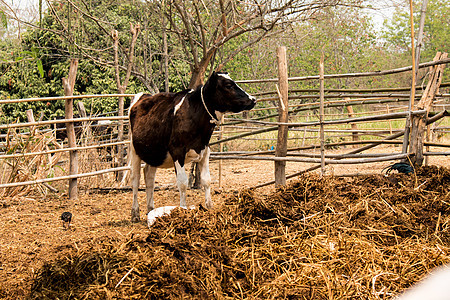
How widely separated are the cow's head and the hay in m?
1.19

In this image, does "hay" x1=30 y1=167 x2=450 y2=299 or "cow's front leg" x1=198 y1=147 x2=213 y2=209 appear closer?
"hay" x1=30 y1=167 x2=450 y2=299

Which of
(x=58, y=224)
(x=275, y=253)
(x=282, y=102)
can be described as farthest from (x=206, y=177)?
(x=275, y=253)

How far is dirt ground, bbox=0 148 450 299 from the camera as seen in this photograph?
3131mm

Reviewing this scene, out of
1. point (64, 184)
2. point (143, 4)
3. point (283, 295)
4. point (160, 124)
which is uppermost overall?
point (143, 4)

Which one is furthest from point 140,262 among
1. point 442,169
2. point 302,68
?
point 302,68

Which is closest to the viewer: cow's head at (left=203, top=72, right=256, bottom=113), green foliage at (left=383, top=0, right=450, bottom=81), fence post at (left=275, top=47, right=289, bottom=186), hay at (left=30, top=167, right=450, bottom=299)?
hay at (left=30, top=167, right=450, bottom=299)

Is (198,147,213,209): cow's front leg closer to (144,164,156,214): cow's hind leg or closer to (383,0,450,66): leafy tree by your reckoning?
(144,164,156,214): cow's hind leg

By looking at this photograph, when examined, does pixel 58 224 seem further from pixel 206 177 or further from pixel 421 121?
pixel 421 121

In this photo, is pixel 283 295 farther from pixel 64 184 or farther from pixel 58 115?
pixel 58 115

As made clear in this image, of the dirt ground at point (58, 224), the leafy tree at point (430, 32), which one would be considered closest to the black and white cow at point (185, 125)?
the dirt ground at point (58, 224)

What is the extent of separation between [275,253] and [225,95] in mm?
2119

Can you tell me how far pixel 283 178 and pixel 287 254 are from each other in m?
2.79

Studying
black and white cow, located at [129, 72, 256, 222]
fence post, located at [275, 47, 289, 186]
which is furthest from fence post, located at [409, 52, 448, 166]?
black and white cow, located at [129, 72, 256, 222]

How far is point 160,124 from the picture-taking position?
15.8 feet
